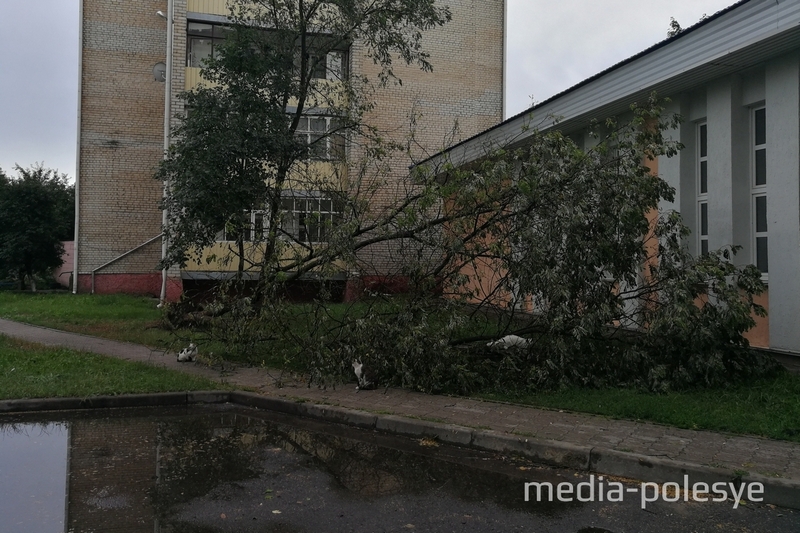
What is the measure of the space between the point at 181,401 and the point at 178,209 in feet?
12.4

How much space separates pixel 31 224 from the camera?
26.7m

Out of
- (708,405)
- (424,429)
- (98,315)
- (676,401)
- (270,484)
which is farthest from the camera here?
(98,315)

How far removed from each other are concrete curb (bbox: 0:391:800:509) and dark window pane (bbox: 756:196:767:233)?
189 inches

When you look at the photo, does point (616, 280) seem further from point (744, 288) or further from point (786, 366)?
point (786, 366)

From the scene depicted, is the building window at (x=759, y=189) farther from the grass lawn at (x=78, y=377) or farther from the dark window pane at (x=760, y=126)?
the grass lawn at (x=78, y=377)

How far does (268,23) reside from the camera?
11922 millimetres

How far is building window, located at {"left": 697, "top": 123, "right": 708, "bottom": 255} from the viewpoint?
32.0ft

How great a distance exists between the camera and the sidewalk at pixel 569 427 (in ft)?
17.9

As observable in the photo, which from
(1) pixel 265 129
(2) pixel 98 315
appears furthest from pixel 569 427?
(2) pixel 98 315

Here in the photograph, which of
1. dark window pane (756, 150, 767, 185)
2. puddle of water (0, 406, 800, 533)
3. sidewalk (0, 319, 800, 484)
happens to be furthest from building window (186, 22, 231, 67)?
dark window pane (756, 150, 767, 185)

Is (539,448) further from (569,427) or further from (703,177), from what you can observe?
(703,177)

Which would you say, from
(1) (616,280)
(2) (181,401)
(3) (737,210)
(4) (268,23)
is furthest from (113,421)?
(3) (737,210)

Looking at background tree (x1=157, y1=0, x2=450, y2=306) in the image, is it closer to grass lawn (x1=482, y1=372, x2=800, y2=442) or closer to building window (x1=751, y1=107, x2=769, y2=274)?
grass lawn (x1=482, y1=372, x2=800, y2=442)

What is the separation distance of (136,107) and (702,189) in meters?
20.1
